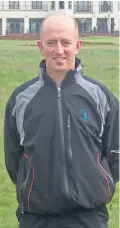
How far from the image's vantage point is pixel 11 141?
4.06 metres

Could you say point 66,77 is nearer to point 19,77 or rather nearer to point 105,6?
point 19,77

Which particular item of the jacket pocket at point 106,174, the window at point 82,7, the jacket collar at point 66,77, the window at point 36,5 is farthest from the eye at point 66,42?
the window at point 82,7

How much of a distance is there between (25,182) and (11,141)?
1.26 ft

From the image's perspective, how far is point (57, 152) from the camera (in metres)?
3.70

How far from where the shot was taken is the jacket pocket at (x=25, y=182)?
12.3ft

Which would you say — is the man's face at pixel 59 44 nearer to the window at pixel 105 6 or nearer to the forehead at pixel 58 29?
the forehead at pixel 58 29

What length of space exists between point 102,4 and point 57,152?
88250 millimetres

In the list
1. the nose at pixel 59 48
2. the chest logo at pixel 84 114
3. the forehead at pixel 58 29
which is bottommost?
the chest logo at pixel 84 114

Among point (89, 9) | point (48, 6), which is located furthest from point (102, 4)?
point (48, 6)

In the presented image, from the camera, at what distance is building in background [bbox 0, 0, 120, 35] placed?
8794 cm

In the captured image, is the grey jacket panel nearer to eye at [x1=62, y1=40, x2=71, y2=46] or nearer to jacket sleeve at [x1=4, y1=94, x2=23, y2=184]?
jacket sleeve at [x1=4, y1=94, x2=23, y2=184]

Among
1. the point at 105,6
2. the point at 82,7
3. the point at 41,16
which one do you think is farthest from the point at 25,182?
the point at 105,6

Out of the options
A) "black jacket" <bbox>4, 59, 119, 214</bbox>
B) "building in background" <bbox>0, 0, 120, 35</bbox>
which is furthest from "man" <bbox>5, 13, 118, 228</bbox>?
"building in background" <bbox>0, 0, 120, 35</bbox>

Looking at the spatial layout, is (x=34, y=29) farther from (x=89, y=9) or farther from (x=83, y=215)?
(x=83, y=215)
